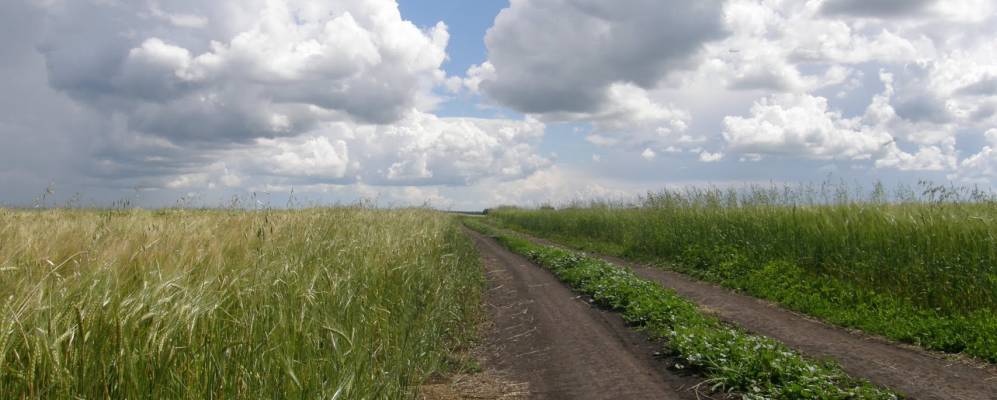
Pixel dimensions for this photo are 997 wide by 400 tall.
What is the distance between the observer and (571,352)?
7.83 meters

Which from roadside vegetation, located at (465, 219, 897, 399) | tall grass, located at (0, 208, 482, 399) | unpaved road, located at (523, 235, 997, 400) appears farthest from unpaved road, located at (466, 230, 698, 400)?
unpaved road, located at (523, 235, 997, 400)

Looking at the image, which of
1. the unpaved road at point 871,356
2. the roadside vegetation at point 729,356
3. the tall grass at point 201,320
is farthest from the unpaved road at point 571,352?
the unpaved road at point 871,356

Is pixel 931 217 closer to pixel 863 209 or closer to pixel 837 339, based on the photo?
pixel 863 209

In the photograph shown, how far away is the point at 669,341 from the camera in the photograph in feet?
25.4

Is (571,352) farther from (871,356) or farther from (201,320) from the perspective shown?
(201,320)

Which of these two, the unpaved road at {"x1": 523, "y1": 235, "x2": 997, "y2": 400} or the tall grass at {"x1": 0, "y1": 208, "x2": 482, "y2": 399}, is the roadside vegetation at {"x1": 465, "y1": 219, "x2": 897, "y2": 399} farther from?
the tall grass at {"x1": 0, "y1": 208, "x2": 482, "y2": 399}

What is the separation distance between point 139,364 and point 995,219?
41.6 ft

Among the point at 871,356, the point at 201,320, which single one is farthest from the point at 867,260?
the point at 201,320

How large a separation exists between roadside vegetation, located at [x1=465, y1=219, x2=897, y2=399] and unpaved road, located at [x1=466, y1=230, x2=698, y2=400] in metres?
0.29

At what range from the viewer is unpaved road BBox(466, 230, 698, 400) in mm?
6316

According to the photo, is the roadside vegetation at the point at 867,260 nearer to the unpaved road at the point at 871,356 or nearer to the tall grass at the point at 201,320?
the unpaved road at the point at 871,356

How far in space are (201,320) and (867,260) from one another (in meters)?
12.0

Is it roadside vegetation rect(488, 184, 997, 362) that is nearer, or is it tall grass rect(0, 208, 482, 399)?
tall grass rect(0, 208, 482, 399)

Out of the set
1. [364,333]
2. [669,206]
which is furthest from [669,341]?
[669,206]
